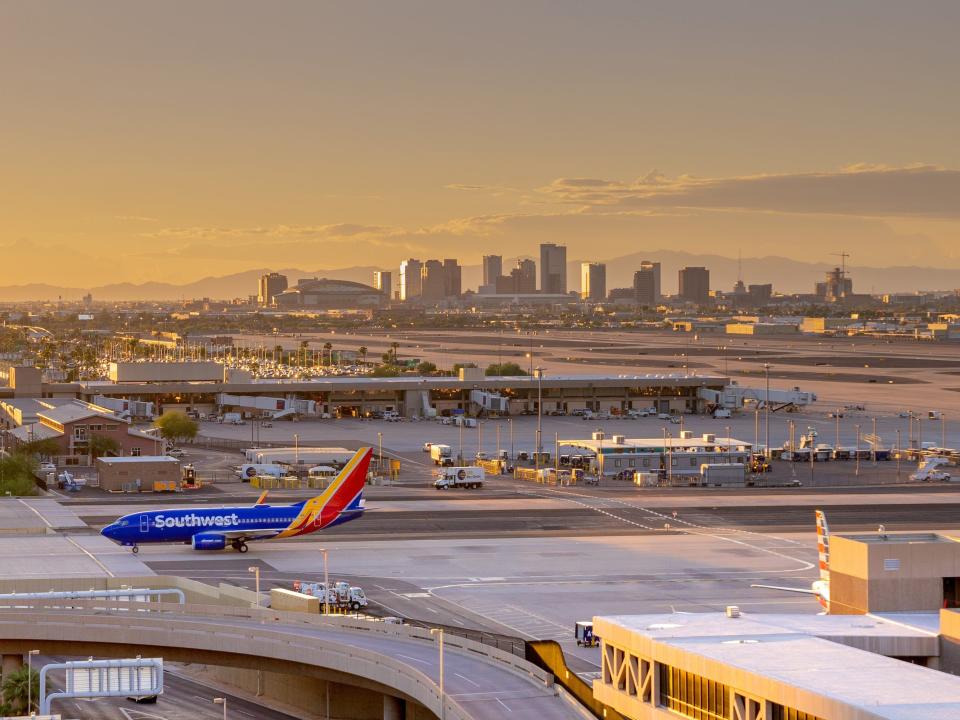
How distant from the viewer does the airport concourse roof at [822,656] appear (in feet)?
86.4

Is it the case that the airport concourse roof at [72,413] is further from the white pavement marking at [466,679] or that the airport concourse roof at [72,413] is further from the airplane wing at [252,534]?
the white pavement marking at [466,679]

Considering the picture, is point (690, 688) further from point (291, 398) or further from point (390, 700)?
point (291, 398)

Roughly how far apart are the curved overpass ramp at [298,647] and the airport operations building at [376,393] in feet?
335

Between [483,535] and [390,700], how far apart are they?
114ft

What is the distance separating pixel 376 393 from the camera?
155 meters

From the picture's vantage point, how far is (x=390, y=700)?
38844 millimetres

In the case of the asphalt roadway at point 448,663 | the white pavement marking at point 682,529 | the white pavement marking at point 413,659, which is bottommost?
the white pavement marking at point 682,529

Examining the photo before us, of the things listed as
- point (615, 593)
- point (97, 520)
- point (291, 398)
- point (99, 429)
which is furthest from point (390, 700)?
point (291, 398)

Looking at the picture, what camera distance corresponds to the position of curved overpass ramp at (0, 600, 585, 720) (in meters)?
35.9

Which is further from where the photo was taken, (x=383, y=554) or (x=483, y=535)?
(x=483, y=535)

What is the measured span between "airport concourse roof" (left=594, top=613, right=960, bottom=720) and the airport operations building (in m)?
111

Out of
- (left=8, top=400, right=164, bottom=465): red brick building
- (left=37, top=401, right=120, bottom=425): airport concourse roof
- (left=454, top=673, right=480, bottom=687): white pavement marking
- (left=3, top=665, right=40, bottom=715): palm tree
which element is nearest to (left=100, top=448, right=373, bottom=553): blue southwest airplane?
(left=3, top=665, right=40, bottom=715): palm tree

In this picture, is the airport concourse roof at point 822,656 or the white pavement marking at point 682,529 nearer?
the airport concourse roof at point 822,656

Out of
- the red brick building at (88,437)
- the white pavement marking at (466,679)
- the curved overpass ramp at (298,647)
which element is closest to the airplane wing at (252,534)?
the curved overpass ramp at (298,647)
